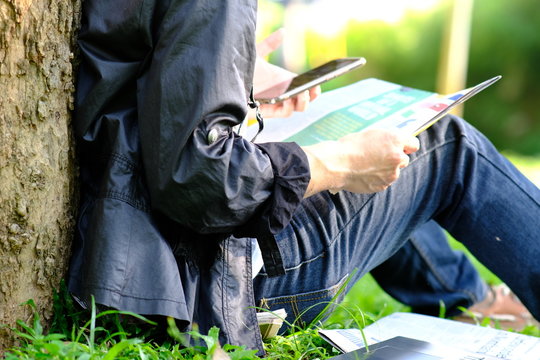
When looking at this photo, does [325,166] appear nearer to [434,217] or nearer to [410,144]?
[410,144]

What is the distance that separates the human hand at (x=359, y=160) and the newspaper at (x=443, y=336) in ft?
1.12

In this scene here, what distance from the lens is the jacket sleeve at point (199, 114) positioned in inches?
50.0

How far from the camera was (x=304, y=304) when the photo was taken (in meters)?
1.64

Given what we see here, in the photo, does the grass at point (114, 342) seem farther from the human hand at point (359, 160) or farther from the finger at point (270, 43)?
the finger at point (270, 43)

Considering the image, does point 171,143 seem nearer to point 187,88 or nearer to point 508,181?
point 187,88

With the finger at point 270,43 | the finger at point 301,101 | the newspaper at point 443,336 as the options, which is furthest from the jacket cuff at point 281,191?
the finger at point 270,43

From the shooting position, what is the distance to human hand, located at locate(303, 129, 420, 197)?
4.79 feet

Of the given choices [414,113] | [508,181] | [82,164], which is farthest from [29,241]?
[508,181]

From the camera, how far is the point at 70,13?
1.37m

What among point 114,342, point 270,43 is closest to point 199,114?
point 114,342

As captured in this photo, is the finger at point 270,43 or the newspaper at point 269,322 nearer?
the newspaper at point 269,322

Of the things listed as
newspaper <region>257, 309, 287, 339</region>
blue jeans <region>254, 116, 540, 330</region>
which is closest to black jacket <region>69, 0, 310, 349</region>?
newspaper <region>257, 309, 287, 339</region>

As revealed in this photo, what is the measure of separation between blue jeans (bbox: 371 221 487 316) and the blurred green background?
30.1 feet

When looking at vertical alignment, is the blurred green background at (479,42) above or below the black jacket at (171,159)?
below
